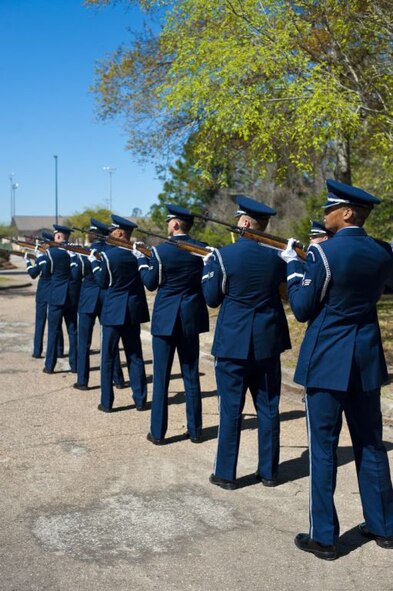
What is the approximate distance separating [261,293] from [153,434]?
1.78 m

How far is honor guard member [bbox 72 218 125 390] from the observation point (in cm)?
761

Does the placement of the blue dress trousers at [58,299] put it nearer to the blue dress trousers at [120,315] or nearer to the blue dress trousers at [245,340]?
the blue dress trousers at [120,315]

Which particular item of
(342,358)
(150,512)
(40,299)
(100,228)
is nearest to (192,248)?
(342,358)

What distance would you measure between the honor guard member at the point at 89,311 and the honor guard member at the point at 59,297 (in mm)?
810

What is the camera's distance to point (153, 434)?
5.71 metres

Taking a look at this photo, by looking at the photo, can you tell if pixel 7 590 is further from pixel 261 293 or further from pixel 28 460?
pixel 261 293

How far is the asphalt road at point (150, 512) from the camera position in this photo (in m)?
3.45

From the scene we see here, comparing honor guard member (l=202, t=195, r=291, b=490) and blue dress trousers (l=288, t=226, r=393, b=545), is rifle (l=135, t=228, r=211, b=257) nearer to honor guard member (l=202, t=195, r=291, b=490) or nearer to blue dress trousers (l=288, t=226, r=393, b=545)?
honor guard member (l=202, t=195, r=291, b=490)

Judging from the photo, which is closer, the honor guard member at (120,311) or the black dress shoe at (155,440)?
the black dress shoe at (155,440)

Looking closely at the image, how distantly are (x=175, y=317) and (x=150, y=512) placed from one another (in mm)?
1916

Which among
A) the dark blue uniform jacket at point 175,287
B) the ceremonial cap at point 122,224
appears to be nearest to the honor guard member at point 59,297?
the ceremonial cap at point 122,224

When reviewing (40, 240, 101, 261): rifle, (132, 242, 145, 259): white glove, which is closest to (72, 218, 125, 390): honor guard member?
(40, 240, 101, 261): rifle

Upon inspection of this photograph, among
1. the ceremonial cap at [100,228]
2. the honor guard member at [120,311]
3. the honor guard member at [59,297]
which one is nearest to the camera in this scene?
the honor guard member at [120,311]

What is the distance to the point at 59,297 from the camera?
873cm
